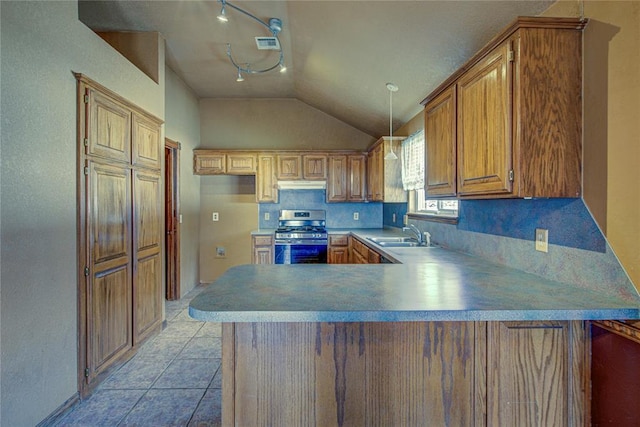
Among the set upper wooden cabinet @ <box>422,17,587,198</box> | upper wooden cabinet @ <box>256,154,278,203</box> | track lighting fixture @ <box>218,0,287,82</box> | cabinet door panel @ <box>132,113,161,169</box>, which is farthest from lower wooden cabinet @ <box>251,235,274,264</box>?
upper wooden cabinet @ <box>422,17,587,198</box>

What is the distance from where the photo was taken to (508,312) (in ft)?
3.95

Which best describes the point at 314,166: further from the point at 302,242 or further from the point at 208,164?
the point at 208,164

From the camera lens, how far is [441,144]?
2.15 m

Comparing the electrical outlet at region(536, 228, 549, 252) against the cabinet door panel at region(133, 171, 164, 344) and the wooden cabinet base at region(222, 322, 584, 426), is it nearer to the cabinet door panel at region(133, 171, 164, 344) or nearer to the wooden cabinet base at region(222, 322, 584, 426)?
the wooden cabinet base at region(222, 322, 584, 426)

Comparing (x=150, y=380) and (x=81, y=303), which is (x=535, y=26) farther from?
(x=150, y=380)

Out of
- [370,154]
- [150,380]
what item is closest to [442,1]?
[370,154]

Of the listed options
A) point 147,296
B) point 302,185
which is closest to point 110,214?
point 147,296

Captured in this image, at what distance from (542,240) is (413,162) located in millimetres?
2034

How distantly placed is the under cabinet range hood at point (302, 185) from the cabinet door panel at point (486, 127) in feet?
10.4

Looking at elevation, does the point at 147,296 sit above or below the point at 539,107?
below

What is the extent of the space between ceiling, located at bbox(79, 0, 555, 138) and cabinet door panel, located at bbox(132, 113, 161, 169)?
3.01 ft

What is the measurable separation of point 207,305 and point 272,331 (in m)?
0.28

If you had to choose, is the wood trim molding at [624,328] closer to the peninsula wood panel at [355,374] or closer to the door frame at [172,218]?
the peninsula wood panel at [355,374]

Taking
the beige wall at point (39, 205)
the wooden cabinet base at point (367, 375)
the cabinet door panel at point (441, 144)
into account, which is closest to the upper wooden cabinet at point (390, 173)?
the cabinet door panel at point (441, 144)
